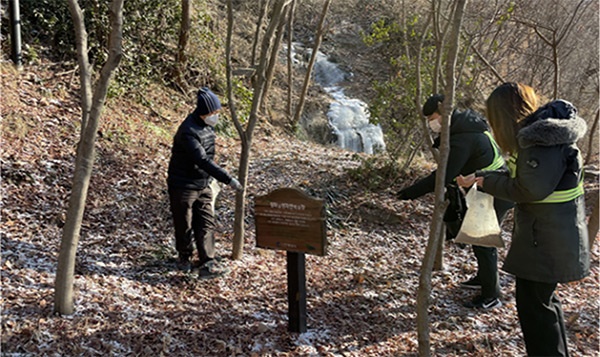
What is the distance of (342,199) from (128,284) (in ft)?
12.8

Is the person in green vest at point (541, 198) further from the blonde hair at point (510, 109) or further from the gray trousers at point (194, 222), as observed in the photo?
the gray trousers at point (194, 222)

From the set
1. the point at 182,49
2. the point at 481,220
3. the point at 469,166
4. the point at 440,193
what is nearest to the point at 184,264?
the point at 440,193

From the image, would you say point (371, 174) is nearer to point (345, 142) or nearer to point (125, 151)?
point (125, 151)

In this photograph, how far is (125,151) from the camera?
6.93 metres

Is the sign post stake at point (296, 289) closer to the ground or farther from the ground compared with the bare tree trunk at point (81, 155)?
closer to the ground

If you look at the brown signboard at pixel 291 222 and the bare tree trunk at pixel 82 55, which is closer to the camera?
the bare tree trunk at pixel 82 55

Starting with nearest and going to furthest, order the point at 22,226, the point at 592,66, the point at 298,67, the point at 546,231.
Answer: the point at 546,231, the point at 22,226, the point at 592,66, the point at 298,67

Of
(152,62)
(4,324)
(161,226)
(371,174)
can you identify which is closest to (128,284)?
(4,324)

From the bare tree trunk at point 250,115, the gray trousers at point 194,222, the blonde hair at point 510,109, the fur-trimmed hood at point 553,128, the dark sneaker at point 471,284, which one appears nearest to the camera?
the fur-trimmed hood at point 553,128

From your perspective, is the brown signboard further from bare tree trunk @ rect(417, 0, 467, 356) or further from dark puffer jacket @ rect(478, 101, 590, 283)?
dark puffer jacket @ rect(478, 101, 590, 283)

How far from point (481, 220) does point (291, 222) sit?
148 cm

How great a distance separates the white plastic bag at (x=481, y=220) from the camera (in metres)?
3.62

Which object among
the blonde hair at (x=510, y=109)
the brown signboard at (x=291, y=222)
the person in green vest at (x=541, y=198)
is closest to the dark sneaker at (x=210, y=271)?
the brown signboard at (x=291, y=222)

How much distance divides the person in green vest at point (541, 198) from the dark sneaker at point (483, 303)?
148 centimetres
